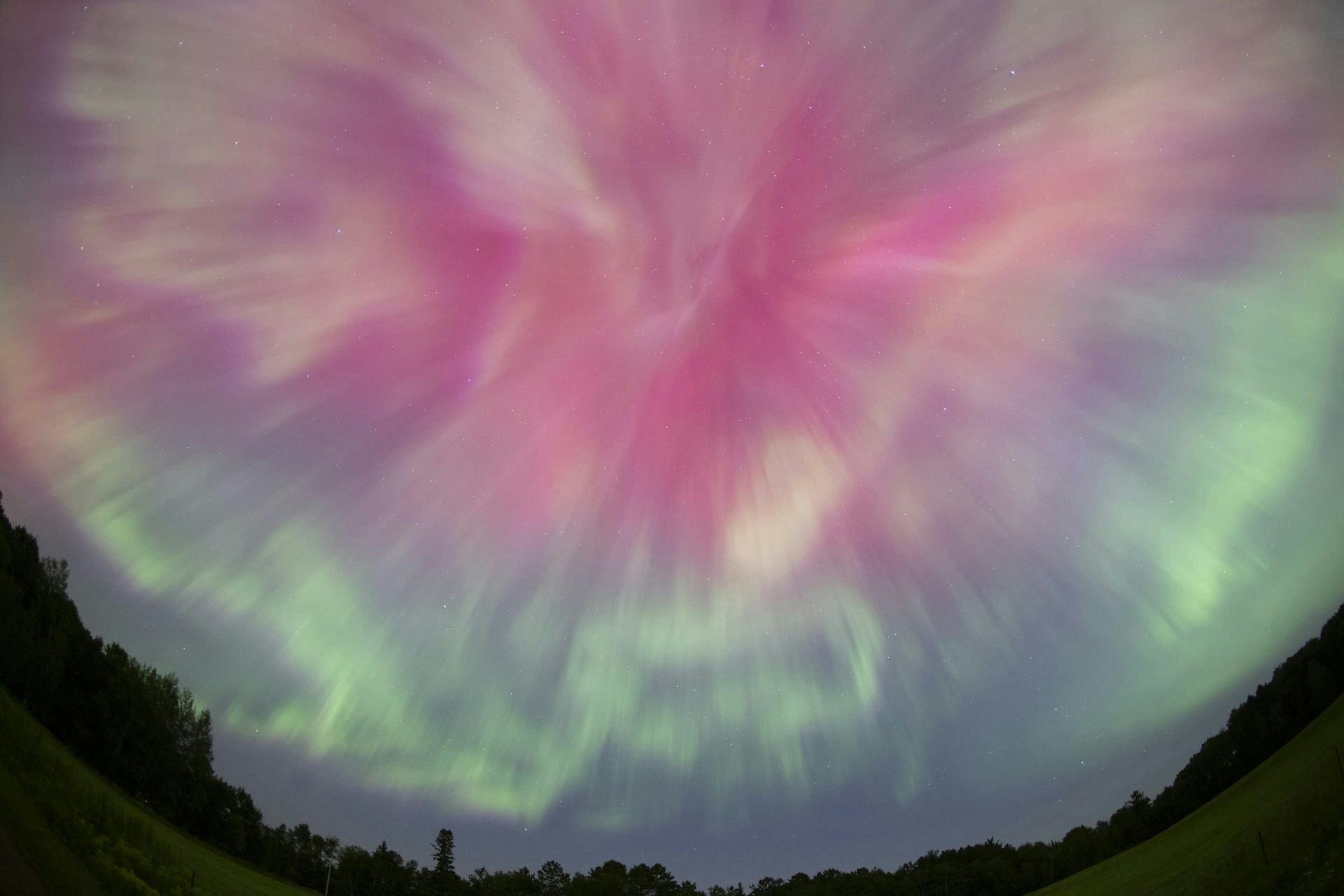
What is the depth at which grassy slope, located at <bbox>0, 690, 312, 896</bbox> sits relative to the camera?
2569 centimetres

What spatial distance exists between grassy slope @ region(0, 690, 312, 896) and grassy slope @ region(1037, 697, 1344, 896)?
4762 cm

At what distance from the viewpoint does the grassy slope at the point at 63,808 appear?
84.3ft

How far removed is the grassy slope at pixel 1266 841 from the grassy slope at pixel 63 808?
47622mm

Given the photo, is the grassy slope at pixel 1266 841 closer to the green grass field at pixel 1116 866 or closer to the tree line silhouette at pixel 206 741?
the green grass field at pixel 1116 866

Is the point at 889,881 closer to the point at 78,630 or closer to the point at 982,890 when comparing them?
the point at 982,890

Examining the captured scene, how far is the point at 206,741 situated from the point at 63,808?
51.6 meters

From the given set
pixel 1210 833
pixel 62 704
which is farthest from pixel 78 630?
pixel 1210 833

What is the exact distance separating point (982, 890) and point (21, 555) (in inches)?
4489

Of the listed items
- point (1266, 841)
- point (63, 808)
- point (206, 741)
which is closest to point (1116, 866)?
point (1266, 841)

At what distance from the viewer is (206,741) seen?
256ft

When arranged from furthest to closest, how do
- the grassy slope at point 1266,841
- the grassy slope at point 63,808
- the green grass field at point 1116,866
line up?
the grassy slope at point 1266,841 < the green grass field at point 1116,866 < the grassy slope at point 63,808

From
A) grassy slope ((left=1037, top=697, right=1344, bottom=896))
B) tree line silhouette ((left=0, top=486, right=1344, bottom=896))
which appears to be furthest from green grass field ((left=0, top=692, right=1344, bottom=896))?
tree line silhouette ((left=0, top=486, right=1344, bottom=896))

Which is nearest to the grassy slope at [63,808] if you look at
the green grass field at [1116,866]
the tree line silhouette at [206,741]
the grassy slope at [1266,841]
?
the green grass field at [1116,866]

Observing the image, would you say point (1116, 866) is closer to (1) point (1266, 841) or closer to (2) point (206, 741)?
(1) point (1266, 841)
